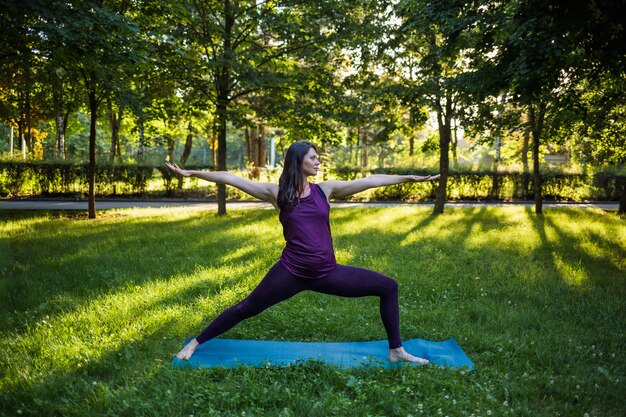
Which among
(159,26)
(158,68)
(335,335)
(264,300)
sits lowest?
(335,335)

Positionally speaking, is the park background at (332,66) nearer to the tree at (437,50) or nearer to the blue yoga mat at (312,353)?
the tree at (437,50)

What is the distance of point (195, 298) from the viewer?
6082 mm

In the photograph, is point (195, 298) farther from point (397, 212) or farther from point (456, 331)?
point (397, 212)

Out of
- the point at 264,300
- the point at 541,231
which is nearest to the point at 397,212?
the point at 541,231

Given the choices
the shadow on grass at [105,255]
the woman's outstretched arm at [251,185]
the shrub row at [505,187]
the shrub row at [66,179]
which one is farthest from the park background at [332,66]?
the shrub row at [505,187]

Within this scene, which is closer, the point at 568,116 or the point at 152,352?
the point at 152,352

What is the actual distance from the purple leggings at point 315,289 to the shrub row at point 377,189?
56.3 ft

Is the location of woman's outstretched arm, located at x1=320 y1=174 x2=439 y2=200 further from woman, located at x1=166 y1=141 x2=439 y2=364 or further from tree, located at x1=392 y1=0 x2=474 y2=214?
tree, located at x1=392 y1=0 x2=474 y2=214

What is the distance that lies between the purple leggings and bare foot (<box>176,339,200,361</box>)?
0.26 metres

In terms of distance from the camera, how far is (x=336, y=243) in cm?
960

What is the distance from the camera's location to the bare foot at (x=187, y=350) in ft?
14.3

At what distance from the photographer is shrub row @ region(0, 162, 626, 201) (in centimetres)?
1952

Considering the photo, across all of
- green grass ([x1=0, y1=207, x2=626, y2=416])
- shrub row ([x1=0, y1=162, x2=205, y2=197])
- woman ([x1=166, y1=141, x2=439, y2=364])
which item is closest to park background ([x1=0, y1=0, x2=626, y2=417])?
green grass ([x1=0, y1=207, x2=626, y2=416])

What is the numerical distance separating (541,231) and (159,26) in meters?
10.8
